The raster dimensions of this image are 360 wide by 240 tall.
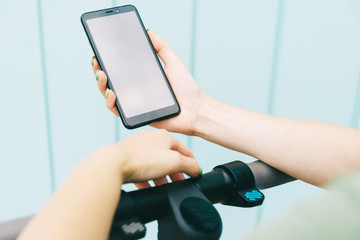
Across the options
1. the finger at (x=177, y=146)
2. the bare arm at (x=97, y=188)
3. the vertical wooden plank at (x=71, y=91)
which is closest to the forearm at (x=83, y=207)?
the bare arm at (x=97, y=188)

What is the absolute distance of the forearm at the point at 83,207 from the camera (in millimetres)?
252

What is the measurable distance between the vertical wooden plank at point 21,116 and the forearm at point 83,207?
0.36 m

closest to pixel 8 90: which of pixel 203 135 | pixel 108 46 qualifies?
pixel 108 46

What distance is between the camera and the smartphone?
1.71 ft

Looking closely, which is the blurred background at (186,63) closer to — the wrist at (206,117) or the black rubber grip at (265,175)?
the wrist at (206,117)

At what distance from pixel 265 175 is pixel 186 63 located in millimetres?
319

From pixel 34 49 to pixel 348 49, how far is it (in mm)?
614

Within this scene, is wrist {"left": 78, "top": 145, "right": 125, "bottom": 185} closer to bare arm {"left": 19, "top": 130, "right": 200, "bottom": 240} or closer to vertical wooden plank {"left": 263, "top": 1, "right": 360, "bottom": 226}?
bare arm {"left": 19, "top": 130, "right": 200, "bottom": 240}

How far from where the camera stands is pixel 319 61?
2.43ft

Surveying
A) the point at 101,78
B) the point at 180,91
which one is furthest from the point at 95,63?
the point at 180,91

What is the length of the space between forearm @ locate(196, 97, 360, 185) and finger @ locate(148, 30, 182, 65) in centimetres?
14

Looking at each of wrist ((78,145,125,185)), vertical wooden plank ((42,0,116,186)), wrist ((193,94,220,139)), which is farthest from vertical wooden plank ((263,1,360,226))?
wrist ((78,145,125,185))

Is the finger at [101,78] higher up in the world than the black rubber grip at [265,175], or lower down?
higher up

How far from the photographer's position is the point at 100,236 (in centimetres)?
26
